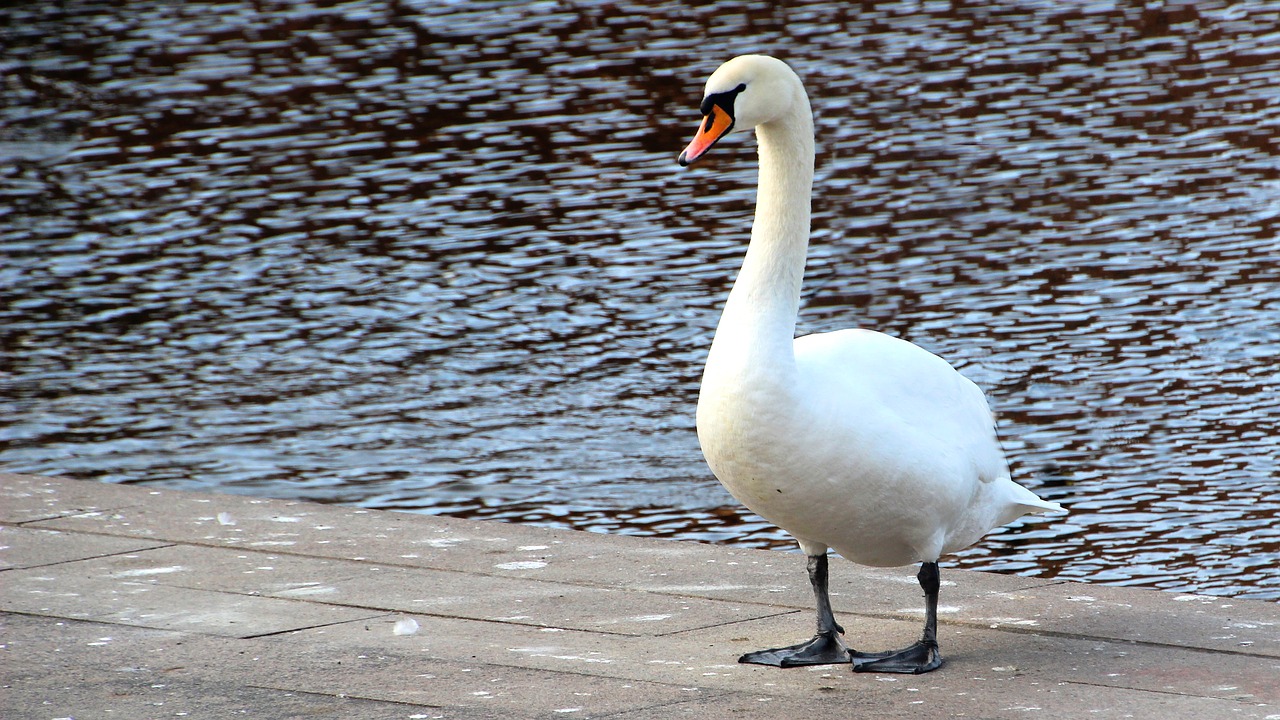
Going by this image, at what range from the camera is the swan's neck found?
209 inches

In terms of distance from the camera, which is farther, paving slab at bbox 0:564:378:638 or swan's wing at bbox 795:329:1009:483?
paving slab at bbox 0:564:378:638

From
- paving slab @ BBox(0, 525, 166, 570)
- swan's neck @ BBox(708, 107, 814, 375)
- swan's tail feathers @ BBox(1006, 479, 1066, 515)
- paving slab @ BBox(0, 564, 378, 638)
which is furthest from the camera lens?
paving slab @ BBox(0, 525, 166, 570)

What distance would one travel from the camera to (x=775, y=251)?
5484 millimetres

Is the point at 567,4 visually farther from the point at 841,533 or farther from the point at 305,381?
the point at 841,533

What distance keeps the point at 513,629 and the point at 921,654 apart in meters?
1.35

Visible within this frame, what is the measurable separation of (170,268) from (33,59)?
1129cm

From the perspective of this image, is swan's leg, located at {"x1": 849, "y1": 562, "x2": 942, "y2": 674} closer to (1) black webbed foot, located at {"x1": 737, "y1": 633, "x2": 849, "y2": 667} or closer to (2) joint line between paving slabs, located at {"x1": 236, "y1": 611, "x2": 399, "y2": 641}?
(1) black webbed foot, located at {"x1": 737, "y1": 633, "x2": 849, "y2": 667}

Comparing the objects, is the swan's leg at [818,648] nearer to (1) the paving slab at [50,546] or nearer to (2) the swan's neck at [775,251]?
(2) the swan's neck at [775,251]

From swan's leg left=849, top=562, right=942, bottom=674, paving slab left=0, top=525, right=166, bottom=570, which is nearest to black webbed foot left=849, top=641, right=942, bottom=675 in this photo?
swan's leg left=849, top=562, right=942, bottom=674

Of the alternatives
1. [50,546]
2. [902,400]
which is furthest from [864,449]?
[50,546]

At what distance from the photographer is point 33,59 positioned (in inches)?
959

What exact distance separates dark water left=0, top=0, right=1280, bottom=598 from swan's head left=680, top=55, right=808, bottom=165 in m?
3.32

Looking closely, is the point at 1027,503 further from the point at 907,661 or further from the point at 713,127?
the point at 713,127

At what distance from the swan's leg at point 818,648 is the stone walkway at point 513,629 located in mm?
52
